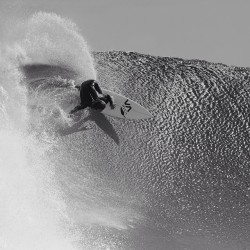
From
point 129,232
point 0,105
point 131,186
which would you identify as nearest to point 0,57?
point 0,105

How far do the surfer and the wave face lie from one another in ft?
3.46

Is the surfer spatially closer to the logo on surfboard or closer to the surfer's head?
the surfer's head

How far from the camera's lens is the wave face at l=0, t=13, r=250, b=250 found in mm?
18375

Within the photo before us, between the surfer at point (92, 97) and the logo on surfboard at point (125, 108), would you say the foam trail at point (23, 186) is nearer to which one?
the surfer at point (92, 97)

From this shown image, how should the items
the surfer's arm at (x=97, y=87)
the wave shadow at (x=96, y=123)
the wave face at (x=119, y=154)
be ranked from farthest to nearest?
the wave shadow at (x=96, y=123) < the surfer's arm at (x=97, y=87) < the wave face at (x=119, y=154)

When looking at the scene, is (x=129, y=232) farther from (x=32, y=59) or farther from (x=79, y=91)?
(x=32, y=59)

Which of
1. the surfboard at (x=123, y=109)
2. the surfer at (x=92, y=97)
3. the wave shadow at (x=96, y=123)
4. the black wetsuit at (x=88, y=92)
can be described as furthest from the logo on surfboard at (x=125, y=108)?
Answer: the black wetsuit at (x=88, y=92)

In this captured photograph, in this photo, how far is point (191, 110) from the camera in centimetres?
2817

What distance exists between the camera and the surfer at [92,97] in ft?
78.1

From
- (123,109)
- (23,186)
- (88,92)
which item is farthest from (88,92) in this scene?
(23,186)

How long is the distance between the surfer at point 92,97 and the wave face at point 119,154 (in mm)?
1054

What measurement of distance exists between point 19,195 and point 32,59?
497 inches

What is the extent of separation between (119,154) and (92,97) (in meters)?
2.91

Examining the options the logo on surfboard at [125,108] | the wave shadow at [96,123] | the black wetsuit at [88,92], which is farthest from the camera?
the logo on surfboard at [125,108]
